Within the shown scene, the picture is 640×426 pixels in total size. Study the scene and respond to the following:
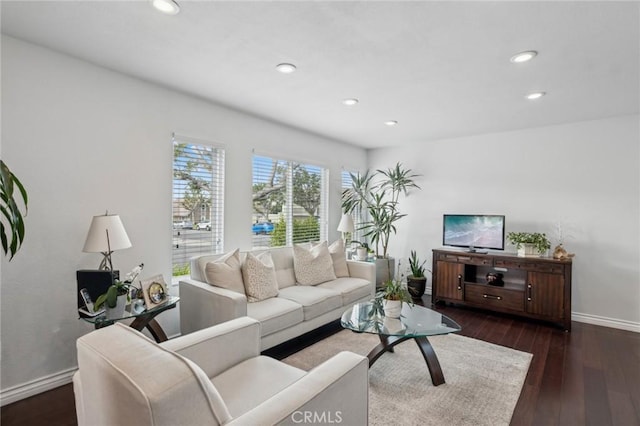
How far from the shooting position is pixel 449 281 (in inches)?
179

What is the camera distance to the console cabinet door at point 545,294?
3750 millimetres

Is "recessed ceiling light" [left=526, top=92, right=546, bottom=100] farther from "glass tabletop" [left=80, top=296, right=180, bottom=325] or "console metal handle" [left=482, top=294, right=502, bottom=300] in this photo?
"glass tabletop" [left=80, top=296, right=180, bottom=325]

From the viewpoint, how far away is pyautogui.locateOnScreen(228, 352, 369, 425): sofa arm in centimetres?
109

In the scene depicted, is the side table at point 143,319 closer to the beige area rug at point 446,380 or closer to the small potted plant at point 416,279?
the beige area rug at point 446,380

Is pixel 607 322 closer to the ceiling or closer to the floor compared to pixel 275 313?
closer to the floor

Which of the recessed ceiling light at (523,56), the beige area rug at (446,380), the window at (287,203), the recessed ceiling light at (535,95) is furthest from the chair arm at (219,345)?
the recessed ceiling light at (535,95)

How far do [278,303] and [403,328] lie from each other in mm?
1183

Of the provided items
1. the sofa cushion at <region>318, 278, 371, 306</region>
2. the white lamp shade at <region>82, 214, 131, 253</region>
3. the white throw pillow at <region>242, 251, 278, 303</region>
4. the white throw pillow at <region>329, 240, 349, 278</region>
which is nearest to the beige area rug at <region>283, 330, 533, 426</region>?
the sofa cushion at <region>318, 278, 371, 306</region>

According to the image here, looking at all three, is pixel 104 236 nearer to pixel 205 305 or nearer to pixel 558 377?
pixel 205 305

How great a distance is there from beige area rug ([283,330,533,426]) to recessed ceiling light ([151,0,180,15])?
2734mm

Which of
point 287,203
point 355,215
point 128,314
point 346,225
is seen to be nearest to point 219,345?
point 128,314

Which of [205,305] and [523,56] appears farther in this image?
[205,305]

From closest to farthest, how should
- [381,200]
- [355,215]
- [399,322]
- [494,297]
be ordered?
[399,322] → [494,297] → [381,200] → [355,215]

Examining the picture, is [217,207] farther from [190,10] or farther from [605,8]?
[605,8]
